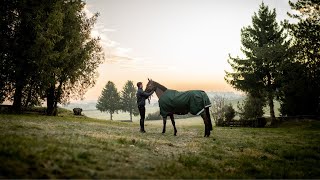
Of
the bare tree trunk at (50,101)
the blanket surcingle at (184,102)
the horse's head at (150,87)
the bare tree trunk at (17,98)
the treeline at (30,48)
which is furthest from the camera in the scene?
the bare tree trunk at (50,101)

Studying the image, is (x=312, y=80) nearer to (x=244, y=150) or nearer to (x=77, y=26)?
(x=244, y=150)

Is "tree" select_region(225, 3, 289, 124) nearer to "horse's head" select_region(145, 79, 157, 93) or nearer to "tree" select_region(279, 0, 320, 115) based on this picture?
"tree" select_region(279, 0, 320, 115)

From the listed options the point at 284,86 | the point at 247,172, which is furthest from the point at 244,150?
Answer: the point at 284,86

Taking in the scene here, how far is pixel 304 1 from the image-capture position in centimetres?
2780

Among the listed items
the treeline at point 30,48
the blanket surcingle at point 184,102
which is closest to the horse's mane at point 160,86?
the blanket surcingle at point 184,102

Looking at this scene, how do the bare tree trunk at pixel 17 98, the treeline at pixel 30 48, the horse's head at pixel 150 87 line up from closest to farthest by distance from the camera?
the horse's head at pixel 150 87 → the treeline at pixel 30 48 → the bare tree trunk at pixel 17 98

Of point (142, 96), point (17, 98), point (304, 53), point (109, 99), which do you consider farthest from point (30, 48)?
point (109, 99)

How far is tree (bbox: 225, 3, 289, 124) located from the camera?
1389 inches

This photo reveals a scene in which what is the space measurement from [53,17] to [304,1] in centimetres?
2629

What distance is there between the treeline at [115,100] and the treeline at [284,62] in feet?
177

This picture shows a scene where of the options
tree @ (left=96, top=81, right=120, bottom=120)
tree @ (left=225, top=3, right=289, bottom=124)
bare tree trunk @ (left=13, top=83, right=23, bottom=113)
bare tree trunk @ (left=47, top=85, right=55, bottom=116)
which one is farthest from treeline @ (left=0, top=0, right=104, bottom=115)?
tree @ (left=96, top=81, right=120, bottom=120)

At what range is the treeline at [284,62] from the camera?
89.9 feet

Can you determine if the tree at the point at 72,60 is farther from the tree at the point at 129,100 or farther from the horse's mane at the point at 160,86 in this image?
the tree at the point at 129,100

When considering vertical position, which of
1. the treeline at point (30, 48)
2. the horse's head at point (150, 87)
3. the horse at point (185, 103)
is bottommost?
the horse at point (185, 103)
